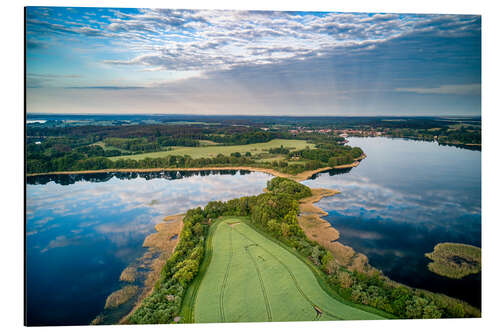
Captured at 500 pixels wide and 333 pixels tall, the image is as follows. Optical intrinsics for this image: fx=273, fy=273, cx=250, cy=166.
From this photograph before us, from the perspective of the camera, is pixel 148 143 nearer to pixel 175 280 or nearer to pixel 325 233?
pixel 175 280

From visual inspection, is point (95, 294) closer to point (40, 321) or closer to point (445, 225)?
point (40, 321)

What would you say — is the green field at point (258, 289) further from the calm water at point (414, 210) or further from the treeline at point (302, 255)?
the calm water at point (414, 210)

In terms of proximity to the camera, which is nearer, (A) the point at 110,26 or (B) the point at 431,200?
(A) the point at 110,26

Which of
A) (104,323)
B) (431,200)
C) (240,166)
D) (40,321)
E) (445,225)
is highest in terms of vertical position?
(240,166)

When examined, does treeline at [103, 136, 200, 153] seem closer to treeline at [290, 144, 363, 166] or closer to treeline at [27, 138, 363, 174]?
treeline at [27, 138, 363, 174]

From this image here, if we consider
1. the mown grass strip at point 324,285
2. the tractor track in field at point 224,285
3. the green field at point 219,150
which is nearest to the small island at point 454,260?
the mown grass strip at point 324,285

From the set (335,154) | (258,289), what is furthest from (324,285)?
(335,154)

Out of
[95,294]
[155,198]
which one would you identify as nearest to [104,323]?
[95,294]
